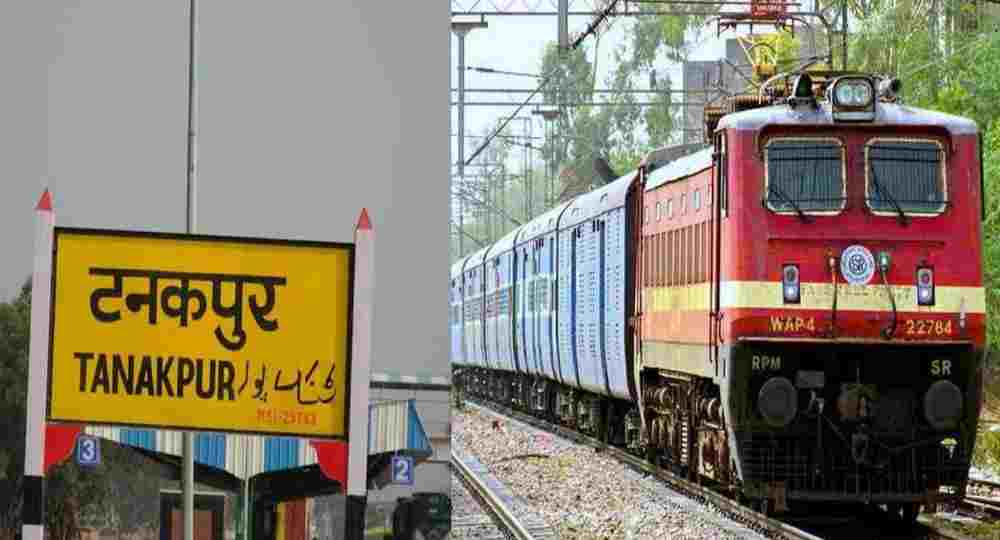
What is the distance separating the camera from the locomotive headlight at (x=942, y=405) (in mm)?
15125

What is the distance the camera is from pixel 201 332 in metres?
8.41

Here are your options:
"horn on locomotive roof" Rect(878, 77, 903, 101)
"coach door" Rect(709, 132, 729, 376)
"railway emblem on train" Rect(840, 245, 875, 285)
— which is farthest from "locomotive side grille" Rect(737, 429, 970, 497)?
"horn on locomotive roof" Rect(878, 77, 903, 101)

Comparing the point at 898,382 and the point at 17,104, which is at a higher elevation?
the point at 17,104

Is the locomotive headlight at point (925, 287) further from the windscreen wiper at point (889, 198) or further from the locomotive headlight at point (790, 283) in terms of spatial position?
the locomotive headlight at point (790, 283)

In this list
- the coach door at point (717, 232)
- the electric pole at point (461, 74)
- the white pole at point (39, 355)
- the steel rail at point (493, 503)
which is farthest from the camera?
the electric pole at point (461, 74)

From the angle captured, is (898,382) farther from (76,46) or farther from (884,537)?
(76,46)

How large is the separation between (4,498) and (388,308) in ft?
7.77

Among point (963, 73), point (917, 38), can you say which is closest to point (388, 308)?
point (963, 73)

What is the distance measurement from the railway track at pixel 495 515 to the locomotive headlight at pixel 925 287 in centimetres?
339

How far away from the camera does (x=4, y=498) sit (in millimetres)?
11211

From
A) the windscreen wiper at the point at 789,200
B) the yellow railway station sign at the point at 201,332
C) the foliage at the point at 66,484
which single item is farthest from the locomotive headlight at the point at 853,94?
the yellow railway station sign at the point at 201,332

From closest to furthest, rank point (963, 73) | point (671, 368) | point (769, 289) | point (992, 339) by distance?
point (769, 289), point (671, 368), point (992, 339), point (963, 73)

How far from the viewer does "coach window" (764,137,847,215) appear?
50.4 feet

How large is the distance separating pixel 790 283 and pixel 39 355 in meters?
7.97
